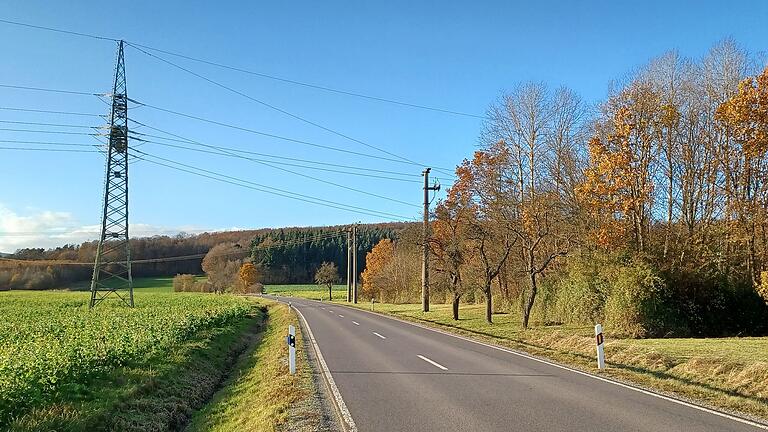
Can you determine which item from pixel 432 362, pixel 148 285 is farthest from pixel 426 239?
pixel 148 285

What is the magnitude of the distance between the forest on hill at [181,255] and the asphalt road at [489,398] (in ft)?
235

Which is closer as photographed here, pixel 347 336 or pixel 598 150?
pixel 347 336

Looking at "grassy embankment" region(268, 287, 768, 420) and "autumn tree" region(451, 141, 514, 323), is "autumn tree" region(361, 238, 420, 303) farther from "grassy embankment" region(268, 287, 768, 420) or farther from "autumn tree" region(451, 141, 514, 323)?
"grassy embankment" region(268, 287, 768, 420)

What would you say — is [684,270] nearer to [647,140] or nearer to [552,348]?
[647,140]

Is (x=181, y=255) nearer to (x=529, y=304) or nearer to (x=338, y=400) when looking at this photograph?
(x=529, y=304)

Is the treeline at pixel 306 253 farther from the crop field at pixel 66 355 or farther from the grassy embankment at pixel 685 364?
the grassy embankment at pixel 685 364

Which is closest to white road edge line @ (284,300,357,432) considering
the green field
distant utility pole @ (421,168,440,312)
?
distant utility pole @ (421,168,440,312)

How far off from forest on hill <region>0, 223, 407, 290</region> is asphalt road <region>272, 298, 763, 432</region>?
71520mm

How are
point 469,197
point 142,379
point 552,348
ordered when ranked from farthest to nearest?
1. point 469,197
2. point 552,348
3. point 142,379

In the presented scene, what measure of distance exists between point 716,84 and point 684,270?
9.90 meters

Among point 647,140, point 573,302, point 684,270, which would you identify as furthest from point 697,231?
point 573,302

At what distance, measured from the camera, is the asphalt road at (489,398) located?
25.0 ft

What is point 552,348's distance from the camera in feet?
58.7

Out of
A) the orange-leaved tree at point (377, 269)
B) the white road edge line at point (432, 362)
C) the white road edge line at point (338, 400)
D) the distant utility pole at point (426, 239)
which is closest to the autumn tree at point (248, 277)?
the orange-leaved tree at point (377, 269)
